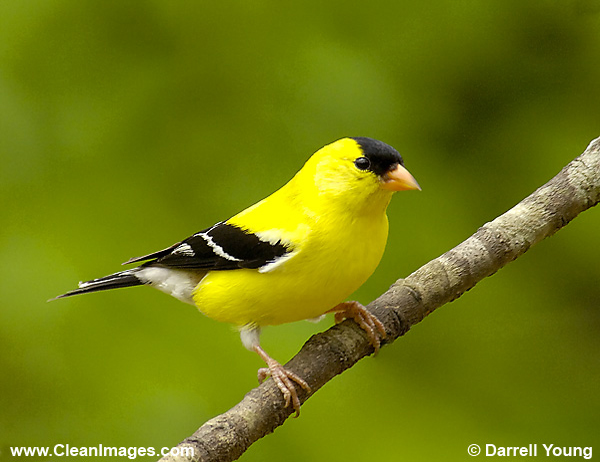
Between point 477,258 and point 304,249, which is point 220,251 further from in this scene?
point 477,258

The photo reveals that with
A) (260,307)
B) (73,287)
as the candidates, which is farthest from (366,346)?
(73,287)

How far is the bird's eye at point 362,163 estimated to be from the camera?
66.5 inches

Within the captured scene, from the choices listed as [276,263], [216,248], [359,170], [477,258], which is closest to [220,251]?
[216,248]

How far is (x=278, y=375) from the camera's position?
1716mm

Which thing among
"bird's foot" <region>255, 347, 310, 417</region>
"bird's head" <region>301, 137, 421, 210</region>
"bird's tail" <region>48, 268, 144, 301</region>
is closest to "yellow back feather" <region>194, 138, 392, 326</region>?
"bird's head" <region>301, 137, 421, 210</region>

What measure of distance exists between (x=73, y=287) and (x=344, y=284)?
804 mm

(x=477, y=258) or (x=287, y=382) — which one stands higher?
(x=477, y=258)

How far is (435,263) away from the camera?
6.32 feet

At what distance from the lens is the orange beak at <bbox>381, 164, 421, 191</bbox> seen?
1612 mm

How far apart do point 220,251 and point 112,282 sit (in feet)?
0.95

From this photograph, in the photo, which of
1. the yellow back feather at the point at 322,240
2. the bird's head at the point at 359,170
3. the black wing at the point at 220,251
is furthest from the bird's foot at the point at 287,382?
the bird's head at the point at 359,170

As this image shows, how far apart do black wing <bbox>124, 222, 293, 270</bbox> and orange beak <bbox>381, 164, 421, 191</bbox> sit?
0.88ft

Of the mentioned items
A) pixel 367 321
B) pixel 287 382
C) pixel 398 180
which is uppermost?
pixel 398 180

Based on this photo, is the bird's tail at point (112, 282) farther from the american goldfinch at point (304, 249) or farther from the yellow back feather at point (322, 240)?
the yellow back feather at point (322, 240)
